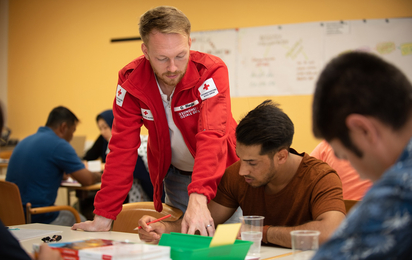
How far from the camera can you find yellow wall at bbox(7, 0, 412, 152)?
4473mm

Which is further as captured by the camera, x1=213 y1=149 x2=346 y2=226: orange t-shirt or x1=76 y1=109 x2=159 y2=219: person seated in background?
x1=76 y1=109 x2=159 y2=219: person seated in background

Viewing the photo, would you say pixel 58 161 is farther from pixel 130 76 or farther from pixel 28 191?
pixel 130 76

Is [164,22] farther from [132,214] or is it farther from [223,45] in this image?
[223,45]

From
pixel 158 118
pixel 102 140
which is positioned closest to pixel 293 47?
pixel 102 140

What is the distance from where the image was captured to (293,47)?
4348 millimetres

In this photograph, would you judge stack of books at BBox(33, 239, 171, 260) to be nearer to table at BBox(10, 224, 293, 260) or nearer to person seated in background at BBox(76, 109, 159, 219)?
table at BBox(10, 224, 293, 260)

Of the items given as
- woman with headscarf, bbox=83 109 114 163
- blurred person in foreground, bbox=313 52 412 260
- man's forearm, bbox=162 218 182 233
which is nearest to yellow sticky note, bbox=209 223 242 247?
blurred person in foreground, bbox=313 52 412 260

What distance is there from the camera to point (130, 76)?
1.79 metres

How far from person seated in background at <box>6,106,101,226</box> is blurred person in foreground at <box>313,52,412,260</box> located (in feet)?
8.91

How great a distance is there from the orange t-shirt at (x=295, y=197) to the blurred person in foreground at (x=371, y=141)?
80 centimetres

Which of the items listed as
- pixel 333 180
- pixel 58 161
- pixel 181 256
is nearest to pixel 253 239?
pixel 181 256

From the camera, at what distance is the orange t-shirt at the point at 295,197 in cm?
156

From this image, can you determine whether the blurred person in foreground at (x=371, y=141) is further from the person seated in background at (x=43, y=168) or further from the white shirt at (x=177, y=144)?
the person seated in background at (x=43, y=168)

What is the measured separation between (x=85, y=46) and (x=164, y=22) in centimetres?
424
